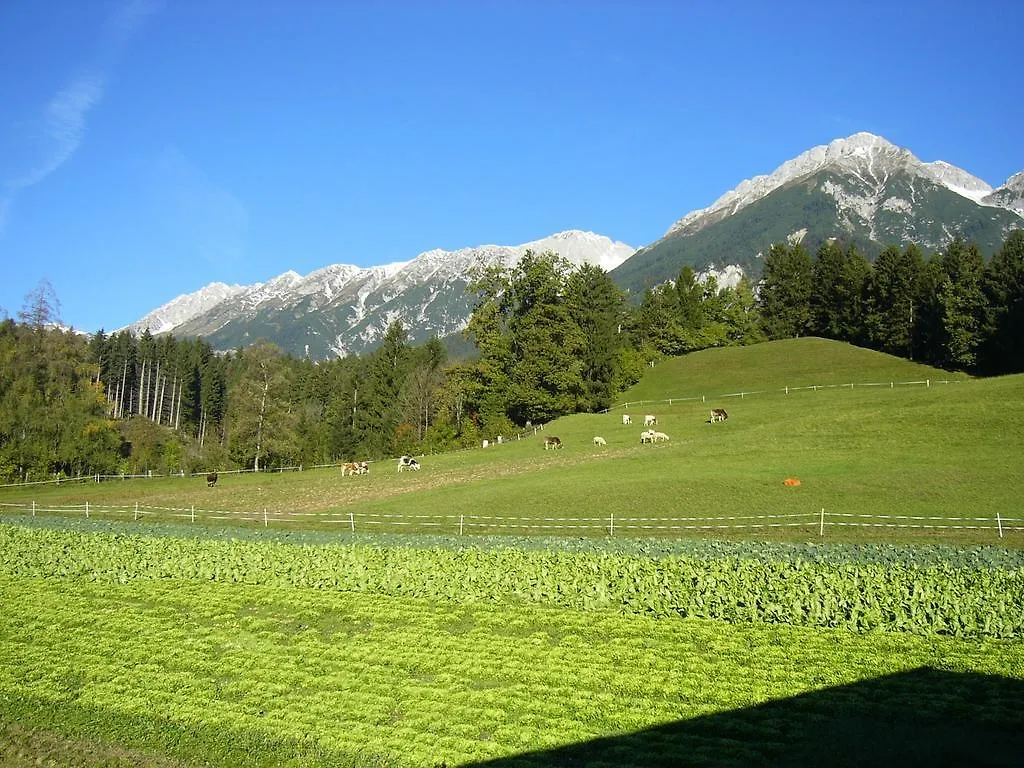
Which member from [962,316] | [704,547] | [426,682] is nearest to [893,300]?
[962,316]

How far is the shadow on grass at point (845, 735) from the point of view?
11.6 m

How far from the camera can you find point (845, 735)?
12625 mm

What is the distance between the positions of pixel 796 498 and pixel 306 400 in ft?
316

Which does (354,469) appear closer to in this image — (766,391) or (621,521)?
(621,521)

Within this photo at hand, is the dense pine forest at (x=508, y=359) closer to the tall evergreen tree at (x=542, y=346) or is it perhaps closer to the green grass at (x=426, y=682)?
the tall evergreen tree at (x=542, y=346)

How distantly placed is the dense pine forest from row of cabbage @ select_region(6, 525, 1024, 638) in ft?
178

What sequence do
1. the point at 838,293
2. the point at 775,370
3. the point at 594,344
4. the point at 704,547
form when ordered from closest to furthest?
1. the point at 704,547
2. the point at 594,344
3. the point at 775,370
4. the point at 838,293

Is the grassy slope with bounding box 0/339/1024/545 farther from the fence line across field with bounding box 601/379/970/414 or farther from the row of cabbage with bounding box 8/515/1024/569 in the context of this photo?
the fence line across field with bounding box 601/379/970/414

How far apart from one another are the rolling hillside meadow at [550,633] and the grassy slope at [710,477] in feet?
1.31

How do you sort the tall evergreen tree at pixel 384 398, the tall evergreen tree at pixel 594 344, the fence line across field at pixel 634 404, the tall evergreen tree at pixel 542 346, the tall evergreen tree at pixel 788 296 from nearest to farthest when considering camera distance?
the fence line across field at pixel 634 404, the tall evergreen tree at pixel 542 346, the tall evergreen tree at pixel 594 344, the tall evergreen tree at pixel 384 398, the tall evergreen tree at pixel 788 296

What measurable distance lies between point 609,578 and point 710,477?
24.6m

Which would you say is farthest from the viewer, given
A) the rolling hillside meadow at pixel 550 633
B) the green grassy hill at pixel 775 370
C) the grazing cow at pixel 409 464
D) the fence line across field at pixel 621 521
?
the green grassy hill at pixel 775 370

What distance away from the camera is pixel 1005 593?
1825 cm

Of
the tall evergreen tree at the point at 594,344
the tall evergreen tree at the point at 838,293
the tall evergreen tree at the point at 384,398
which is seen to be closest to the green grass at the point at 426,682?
the tall evergreen tree at the point at 594,344
